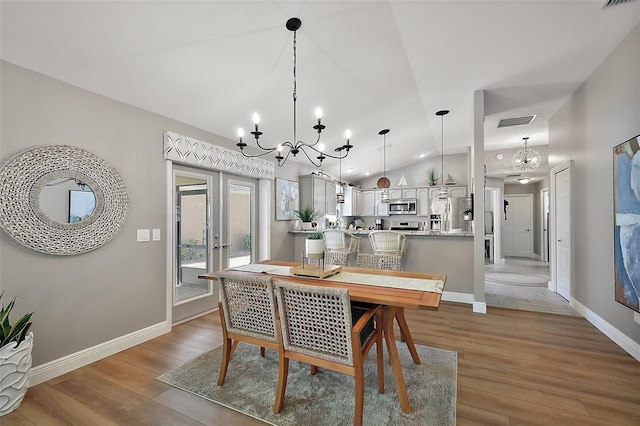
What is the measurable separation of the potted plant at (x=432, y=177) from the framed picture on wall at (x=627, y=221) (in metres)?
4.57

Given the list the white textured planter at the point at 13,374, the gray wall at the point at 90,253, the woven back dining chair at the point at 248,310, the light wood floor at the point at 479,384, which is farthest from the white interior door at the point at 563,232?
the white textured planter at the point at 13,374

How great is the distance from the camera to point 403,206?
7734 mm

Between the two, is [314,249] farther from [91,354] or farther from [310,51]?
[91,354]

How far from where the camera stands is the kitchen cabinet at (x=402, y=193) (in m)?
7.65

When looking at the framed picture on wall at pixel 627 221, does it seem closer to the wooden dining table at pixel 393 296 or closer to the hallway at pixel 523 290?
the hallway at pixel 523 290

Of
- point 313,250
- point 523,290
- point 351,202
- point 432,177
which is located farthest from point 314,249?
point 432,177

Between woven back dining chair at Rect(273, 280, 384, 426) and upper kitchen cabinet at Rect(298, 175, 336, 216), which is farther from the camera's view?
upper kitchen cabinet at Rect(298, 175, 336, 216)

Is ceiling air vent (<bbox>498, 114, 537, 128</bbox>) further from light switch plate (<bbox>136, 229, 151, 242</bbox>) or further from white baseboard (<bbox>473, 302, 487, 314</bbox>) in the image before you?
light switch plate (<bbox>136, 229, 151, 242</bbox>)

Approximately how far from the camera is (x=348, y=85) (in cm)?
328

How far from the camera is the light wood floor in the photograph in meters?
1.78

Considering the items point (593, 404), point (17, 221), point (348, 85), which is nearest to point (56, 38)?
point (17, 221)

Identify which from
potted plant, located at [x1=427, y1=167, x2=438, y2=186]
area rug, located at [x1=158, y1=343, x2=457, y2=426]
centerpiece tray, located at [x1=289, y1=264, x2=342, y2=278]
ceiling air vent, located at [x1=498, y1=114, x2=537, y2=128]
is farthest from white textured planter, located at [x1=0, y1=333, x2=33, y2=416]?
potted plant, located at [x1=427, y1=167, x2=438, y2=186]

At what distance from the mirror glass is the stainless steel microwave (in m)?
6.77

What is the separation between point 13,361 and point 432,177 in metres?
7.58
